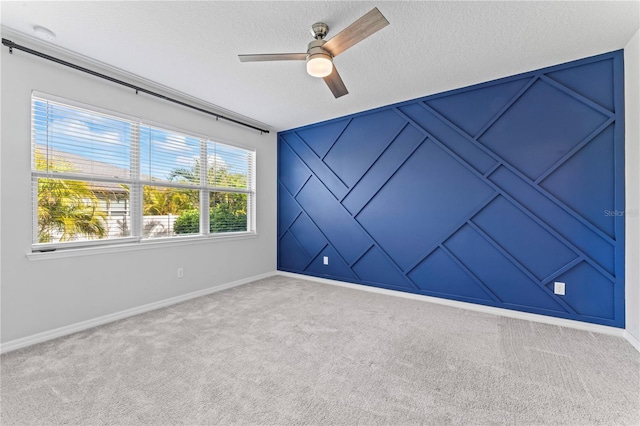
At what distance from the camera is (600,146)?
2666mm

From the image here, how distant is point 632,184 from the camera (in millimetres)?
2418

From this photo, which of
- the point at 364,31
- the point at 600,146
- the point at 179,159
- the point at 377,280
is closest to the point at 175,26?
the point at 364,31

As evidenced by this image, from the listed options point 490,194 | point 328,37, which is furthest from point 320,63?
point 490,194

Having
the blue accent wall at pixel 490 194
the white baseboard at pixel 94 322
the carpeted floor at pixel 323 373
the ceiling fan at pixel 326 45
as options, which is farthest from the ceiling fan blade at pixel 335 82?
the white baseboard at pixel 94 322

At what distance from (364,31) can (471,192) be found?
2313mm

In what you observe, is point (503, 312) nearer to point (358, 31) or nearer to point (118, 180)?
point (358, 31)

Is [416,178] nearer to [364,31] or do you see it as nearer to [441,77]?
[441,77]

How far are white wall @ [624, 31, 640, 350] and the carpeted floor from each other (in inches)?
10.8

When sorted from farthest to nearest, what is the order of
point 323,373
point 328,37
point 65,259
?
point 65,259
point 328,37
point 323,373

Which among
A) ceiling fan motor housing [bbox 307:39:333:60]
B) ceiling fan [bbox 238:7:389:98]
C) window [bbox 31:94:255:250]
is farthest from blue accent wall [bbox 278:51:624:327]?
ceiling fan motor housing [bbox 307:39:333:60]

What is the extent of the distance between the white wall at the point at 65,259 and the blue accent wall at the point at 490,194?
6.61 ft

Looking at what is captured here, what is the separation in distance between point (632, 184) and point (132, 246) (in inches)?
193

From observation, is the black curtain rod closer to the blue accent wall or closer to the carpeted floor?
the blue accent wall

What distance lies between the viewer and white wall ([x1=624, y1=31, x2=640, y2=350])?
234 centimetres
